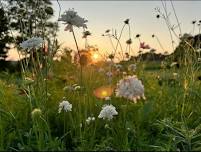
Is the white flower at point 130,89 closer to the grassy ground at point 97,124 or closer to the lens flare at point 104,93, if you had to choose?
the grassy ground at point 97,124

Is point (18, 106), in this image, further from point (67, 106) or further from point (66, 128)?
point (67, 106)

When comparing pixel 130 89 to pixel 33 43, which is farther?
pixel 33 43

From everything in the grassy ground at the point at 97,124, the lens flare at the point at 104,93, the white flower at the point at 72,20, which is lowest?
the grassy ground at the point at 97,124

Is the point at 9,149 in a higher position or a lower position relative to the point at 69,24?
lower

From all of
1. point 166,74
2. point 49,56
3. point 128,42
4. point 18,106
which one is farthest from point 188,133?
point 166,74

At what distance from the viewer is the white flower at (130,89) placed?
2178 millimetres

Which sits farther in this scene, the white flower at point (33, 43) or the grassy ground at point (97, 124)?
the white flower at point (33, 43)

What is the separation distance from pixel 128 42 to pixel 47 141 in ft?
9.26

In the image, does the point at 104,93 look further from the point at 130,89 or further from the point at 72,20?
the point at 130,89

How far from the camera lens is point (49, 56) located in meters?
3.25

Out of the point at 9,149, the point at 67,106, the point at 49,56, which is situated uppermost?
the point at 49,56

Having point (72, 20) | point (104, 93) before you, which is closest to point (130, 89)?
point (72, 20)

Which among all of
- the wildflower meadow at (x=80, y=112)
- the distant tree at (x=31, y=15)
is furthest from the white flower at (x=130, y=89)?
the distant tree at (x=31, y=15)

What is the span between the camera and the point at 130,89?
2.19 m
